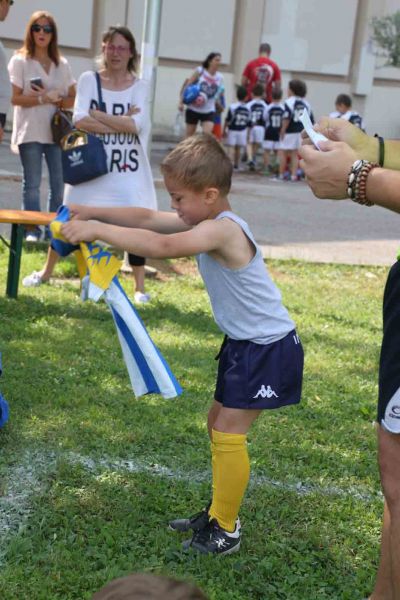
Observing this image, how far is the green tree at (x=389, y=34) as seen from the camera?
22328 mm

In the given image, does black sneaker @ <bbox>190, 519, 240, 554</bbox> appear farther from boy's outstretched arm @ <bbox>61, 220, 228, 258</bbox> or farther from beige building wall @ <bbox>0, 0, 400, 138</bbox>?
beige building wall @ <bbox>0, 0, 400, 138</bbox>

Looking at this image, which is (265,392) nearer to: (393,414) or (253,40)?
(393,414)

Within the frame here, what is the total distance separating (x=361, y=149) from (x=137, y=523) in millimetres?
1773

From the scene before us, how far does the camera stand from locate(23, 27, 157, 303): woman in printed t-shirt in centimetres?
680

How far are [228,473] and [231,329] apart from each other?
0.53 metres

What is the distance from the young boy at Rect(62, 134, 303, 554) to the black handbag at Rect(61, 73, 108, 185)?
308 cm

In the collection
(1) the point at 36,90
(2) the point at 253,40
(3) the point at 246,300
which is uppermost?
(2) the point at 253,40

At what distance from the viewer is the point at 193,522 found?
370cm

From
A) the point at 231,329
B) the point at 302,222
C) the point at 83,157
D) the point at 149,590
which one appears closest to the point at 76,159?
the point at 83,157

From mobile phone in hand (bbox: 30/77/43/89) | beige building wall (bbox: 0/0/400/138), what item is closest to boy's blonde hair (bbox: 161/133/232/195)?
mobile phone in hand (bbox: 30/77/43/89)

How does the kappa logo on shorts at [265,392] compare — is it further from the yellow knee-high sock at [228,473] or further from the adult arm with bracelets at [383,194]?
the adult arm with bracelets at [383,194]

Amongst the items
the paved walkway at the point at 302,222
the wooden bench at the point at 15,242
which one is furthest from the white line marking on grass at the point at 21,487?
the paved walkway at the point at 302,222

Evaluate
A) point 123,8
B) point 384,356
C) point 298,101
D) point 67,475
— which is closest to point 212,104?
point 298,101

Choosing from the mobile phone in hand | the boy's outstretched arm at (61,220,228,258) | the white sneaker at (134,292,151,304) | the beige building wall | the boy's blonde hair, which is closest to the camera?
the boy's outstretched arm at (61,220,228,258)
